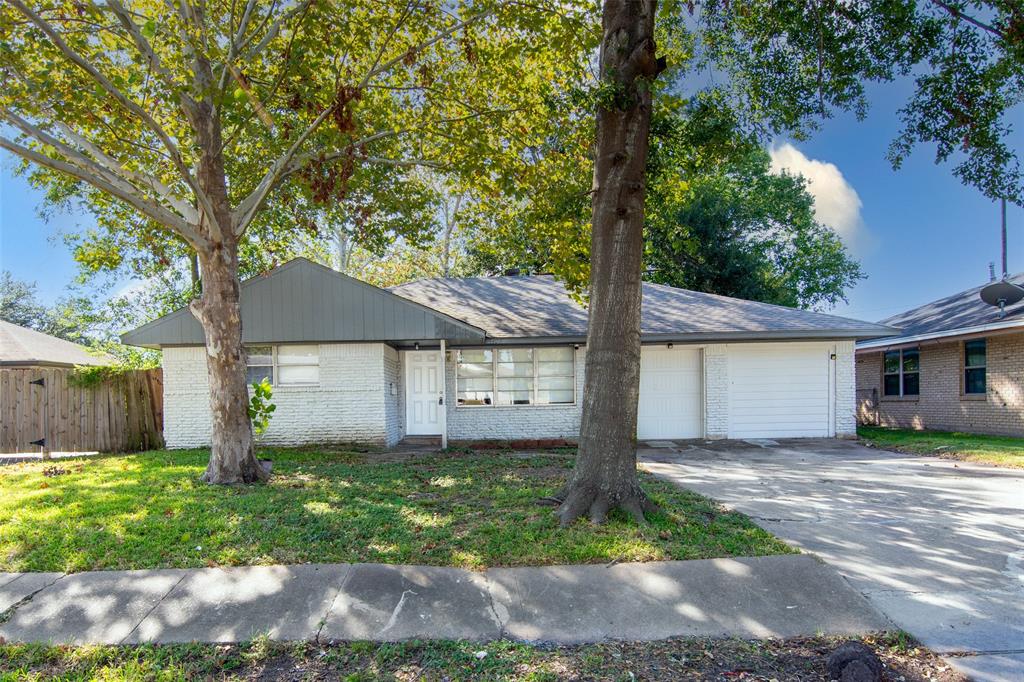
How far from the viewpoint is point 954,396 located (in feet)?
46.2

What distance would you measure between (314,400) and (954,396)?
16.4 m

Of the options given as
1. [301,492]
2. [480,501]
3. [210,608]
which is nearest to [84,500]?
[301,492]

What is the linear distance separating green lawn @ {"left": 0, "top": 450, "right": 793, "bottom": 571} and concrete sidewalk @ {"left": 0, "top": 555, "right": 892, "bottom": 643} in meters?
0.21

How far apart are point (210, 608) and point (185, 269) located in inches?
884

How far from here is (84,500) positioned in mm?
6430

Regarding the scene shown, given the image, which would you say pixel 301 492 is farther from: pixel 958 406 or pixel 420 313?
pixel 958 406

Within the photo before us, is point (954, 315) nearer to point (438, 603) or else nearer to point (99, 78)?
point (438, 603)

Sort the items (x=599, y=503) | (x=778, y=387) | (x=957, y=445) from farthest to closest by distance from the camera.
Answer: (x=778, y=387) < (x=957, y=445) < (x=599, y=503)

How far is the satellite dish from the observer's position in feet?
42.0

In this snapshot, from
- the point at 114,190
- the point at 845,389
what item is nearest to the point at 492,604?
the point at 114,190

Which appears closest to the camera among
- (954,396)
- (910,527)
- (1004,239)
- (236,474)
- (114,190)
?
(910,527)

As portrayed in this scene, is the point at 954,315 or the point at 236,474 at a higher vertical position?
the point at 954,315

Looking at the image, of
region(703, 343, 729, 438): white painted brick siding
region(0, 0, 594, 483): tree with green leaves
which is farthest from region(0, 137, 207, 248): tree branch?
region(703, 343, 729, 438): white painted brick siding

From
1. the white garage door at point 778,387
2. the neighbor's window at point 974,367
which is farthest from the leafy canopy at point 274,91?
the neighbor's window at point 974,367
